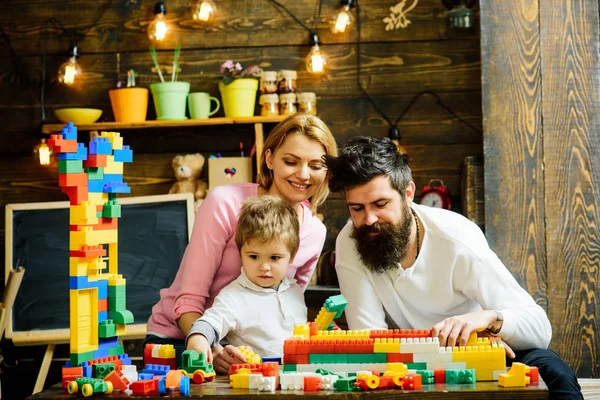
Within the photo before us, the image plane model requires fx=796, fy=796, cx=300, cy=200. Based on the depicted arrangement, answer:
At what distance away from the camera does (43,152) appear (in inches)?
153

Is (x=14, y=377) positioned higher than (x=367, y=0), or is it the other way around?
(x=367, y=0)

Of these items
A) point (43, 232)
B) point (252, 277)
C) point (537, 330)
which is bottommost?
point (537, 330)

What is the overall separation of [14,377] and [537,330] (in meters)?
2.91

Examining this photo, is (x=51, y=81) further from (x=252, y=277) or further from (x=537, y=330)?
(x=537, y=330)

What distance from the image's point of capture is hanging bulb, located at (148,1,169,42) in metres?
3.75

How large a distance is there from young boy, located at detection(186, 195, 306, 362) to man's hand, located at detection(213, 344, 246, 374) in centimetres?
13

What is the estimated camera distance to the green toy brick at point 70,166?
1.77 metres

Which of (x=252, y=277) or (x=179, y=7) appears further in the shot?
(x=179, y=7)

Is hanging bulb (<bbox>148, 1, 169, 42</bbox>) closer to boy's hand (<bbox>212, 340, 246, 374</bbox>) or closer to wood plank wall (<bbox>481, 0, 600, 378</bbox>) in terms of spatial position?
wood plank wall (<bbox>481, 0, 600, 378</bbox>)

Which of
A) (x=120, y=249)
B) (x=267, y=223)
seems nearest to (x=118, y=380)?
(x=267, y=223)

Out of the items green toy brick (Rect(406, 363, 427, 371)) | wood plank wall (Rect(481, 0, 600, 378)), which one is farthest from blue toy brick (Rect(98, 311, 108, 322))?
wood plank wall (Rect(481, 0, 600, 378))

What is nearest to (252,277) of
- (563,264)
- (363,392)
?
(363,392)

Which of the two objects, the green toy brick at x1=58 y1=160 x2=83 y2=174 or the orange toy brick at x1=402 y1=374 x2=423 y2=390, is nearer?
the orange toy brick at x1=402 y1=374 x2=423 y2=390

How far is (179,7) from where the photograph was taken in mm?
3916
